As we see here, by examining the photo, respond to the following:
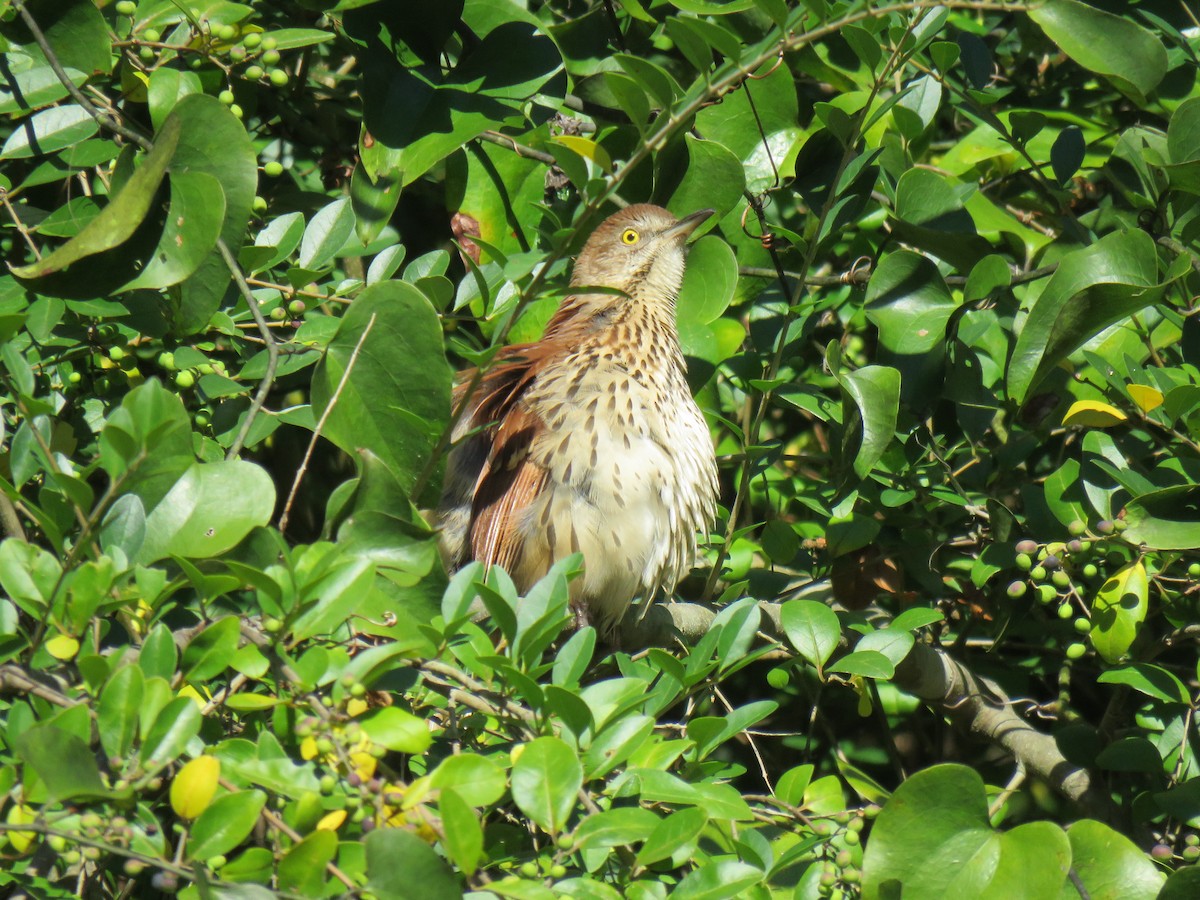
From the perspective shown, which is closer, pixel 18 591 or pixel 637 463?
pixel 18 591

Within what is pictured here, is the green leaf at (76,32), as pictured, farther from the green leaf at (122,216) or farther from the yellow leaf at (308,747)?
the yellow leaf at (308,747)

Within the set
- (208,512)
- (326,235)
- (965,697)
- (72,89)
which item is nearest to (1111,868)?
(965,697)

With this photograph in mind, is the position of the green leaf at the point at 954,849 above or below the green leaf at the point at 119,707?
below

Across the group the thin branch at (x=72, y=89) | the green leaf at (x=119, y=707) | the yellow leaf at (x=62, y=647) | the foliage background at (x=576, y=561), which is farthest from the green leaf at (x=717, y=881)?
the thin branch at (x=72, y=89)

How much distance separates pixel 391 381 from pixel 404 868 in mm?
982

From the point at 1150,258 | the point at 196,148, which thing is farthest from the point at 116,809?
the point at 1150,258

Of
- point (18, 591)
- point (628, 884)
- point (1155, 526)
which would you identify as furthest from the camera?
point (1155, 526)

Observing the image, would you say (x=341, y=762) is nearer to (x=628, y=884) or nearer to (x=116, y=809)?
(x=116, y=809)

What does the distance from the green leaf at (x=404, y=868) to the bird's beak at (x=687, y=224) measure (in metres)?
2.72

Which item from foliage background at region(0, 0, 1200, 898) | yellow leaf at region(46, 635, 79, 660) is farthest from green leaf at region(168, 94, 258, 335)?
yellow leaf at region(46, 635, 79, 660)

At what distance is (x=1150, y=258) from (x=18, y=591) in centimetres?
247

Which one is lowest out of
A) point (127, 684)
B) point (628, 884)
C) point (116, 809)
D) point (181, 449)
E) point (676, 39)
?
point (628, 884)

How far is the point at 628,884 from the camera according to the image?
6.15 feet

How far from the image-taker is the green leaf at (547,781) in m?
1.69
